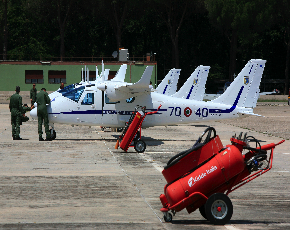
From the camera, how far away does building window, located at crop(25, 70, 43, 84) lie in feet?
225

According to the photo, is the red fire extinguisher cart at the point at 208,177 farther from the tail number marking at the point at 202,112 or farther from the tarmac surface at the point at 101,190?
the tail number marking at the point at 202,112

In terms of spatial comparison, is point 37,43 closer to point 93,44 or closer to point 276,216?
point 93,44

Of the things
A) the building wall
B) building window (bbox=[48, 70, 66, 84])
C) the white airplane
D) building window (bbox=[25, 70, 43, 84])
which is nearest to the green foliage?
the building wall

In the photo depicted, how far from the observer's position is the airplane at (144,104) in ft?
65.8

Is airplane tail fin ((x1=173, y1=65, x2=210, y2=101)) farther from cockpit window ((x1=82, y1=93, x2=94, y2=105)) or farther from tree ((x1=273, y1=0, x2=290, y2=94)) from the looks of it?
tree ((x1=273, y1=0, x2=290, y2=94))

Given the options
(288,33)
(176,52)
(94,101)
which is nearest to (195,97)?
(94,101)

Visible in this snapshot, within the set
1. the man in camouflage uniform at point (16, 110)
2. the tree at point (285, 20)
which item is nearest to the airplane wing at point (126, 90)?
the man in camouflage uniform at point (16, 110)

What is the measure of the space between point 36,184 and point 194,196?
15.5 ft

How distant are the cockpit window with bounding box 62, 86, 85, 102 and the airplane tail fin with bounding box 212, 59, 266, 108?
20.8ft

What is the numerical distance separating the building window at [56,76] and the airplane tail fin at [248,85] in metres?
50.2

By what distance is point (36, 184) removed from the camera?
11.6 m

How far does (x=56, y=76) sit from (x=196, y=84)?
1666 inches

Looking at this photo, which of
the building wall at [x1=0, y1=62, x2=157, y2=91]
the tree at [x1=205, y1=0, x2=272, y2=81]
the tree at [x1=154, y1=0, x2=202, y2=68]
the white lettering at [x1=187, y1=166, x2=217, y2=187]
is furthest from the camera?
the tree at [x1=154, y1=0, x2=202, y2=68]

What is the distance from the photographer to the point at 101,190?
435 inches
